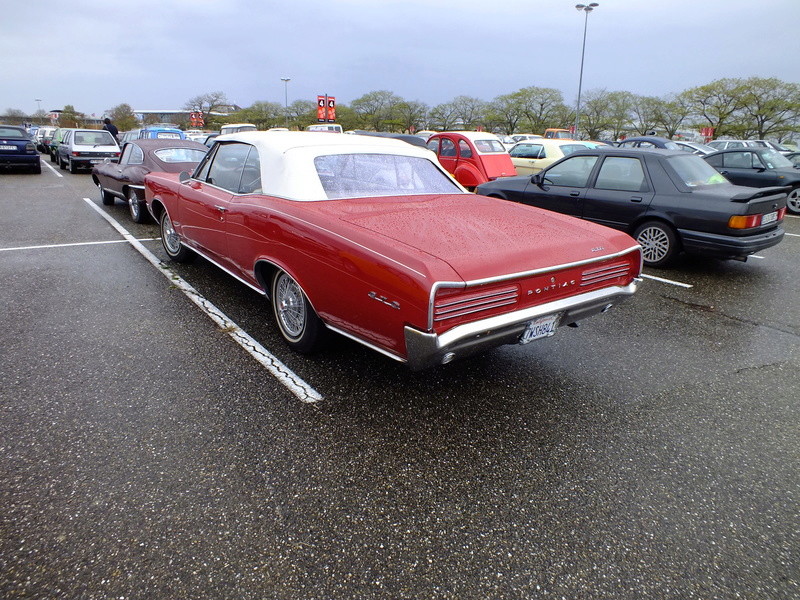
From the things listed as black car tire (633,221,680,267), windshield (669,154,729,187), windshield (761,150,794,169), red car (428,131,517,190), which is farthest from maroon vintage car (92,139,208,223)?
windshield (761,150,794,169)

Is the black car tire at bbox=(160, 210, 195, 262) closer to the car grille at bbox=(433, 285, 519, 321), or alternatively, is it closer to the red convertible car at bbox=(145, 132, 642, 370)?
the red convertible car at bbox=(145, 132, 642, 370)

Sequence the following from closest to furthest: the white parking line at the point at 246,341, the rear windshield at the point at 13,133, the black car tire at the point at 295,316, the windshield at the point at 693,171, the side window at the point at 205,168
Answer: the white parking line at the point at 246,341 → the black car tire at the point at 295,316 → the side window at the point at 205,168 → the windshield at the point at 693,171 → the rear windshield at the point at 13,133

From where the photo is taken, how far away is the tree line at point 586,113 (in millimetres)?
35125

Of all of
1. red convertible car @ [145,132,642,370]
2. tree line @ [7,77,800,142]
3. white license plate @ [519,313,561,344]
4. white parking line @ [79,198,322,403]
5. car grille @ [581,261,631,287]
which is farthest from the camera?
tree line @ [7,77,800,142]

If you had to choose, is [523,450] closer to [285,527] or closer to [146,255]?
[285,527]

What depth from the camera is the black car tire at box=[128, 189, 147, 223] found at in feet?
26.9

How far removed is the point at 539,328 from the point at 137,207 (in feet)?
24.7

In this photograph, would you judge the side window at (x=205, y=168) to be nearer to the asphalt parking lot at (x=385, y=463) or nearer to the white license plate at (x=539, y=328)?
the asphalt parking lot at (x=385, y=463)

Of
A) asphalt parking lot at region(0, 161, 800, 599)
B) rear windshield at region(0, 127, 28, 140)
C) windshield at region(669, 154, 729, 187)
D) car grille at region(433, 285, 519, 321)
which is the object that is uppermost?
rear windshield at region(0, 127, 28, 140)

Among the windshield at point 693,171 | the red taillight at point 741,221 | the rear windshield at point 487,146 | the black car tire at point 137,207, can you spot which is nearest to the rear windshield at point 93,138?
the black car tire at point 137,207

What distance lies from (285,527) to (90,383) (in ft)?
6.38

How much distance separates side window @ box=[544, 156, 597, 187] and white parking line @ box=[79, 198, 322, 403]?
5.26 meters

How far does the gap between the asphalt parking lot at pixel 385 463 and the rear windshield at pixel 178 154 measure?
4.65 meters

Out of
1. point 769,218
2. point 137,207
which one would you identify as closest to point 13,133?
point 137,207
